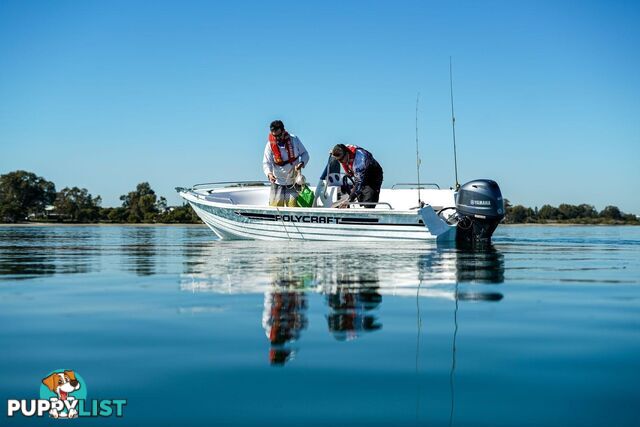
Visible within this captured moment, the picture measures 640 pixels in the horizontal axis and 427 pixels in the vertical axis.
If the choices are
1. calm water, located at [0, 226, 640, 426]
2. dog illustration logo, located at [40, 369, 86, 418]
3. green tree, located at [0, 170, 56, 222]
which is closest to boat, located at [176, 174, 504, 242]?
calm water, located at [0, 226, 640, 426]

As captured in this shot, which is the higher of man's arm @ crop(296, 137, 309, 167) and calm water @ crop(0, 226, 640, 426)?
man's arm @ crop(296, 137, 309, 167)

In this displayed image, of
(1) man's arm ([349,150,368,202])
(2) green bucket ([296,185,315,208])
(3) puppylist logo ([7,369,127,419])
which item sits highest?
(1) man's arm ([349,150,368,202])

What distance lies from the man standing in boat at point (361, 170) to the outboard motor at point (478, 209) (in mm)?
2063

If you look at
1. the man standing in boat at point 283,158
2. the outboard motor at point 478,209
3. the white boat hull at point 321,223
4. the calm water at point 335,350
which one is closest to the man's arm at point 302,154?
the man standing in boat at point 283,158

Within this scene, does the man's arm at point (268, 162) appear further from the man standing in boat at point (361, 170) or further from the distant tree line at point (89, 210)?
the distant tree line at point (89, 210)

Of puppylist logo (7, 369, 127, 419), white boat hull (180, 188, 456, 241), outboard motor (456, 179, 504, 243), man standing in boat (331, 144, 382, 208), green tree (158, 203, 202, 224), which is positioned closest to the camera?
puppylist logo (7, 369, 127, 419)

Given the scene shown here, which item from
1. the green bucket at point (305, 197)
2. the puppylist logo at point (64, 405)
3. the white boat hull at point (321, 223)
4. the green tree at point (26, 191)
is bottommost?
the puppylist logo at point (64, 405)

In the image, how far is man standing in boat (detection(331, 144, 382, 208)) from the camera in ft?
54.0

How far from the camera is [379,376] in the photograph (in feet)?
9.32

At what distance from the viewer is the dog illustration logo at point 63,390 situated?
Answer: 2.45 meters

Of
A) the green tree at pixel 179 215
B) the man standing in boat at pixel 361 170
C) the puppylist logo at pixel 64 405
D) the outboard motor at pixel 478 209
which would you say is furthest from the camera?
the green tree at pixel 179 215

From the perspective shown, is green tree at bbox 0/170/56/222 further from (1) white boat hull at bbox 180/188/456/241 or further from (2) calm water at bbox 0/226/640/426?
(2) calm water at bbox 0/226/640/426

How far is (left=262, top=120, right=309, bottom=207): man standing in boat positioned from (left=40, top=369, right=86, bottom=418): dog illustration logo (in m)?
14.8

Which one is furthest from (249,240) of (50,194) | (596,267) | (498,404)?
(50,194)
